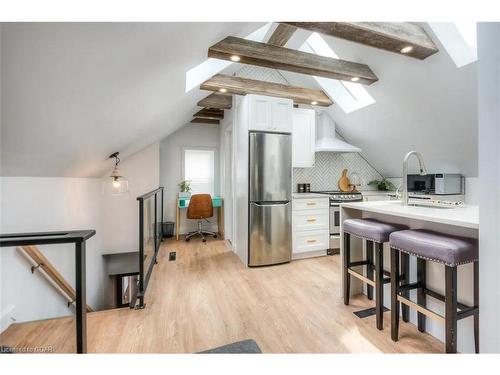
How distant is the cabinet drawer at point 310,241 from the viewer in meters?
3.41

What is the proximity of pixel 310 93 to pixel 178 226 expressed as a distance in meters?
3.47

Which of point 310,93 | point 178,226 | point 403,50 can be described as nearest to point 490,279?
point 403,50

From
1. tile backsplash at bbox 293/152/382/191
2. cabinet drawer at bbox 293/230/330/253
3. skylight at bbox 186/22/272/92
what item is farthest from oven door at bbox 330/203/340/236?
skylight at bbox 186/22/272/92

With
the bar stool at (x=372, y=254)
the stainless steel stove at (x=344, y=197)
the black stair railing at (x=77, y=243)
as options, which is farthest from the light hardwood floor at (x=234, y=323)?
the stainless steel stove at (x=344, y=197)

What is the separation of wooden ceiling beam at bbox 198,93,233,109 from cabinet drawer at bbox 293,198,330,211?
1994mm

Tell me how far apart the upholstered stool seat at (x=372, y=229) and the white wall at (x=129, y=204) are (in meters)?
3.60

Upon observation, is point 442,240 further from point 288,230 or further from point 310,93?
point 310,93

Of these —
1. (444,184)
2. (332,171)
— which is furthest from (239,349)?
(332,171)

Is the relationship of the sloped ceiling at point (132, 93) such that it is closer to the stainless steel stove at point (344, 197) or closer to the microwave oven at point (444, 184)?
the microwave oven at point (444, 184)

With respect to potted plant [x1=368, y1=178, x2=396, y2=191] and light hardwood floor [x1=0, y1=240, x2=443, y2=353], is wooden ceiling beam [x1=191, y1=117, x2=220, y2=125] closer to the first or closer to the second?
light hardwood floor [x1=0, y1=240, x2=443, y2=353]

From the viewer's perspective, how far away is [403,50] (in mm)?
2273

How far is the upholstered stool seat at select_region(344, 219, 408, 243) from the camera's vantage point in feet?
5.68

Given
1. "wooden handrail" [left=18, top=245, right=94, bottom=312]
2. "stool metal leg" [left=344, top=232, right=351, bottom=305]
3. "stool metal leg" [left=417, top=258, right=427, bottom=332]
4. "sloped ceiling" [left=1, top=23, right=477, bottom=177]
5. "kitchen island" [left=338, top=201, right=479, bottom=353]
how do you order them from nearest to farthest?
1. "sloped ceiling" [left=1, top=23, right=477, bottom=177]
2. "kitchen island" [left=338, top=201, right=479, bottom=353]
3. "stool metal leg" [left=417, top=258, right=427, bottom=332]
4. "wooden handrail" [left=18, top=245, right=94, bottom=312]
5. "stool metal leg" [left=344, top=232, right=351, bottom=305]

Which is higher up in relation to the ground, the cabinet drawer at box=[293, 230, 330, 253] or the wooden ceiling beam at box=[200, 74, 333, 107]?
the wooden ceiling beam at box=[200, 74, 333, 107]
